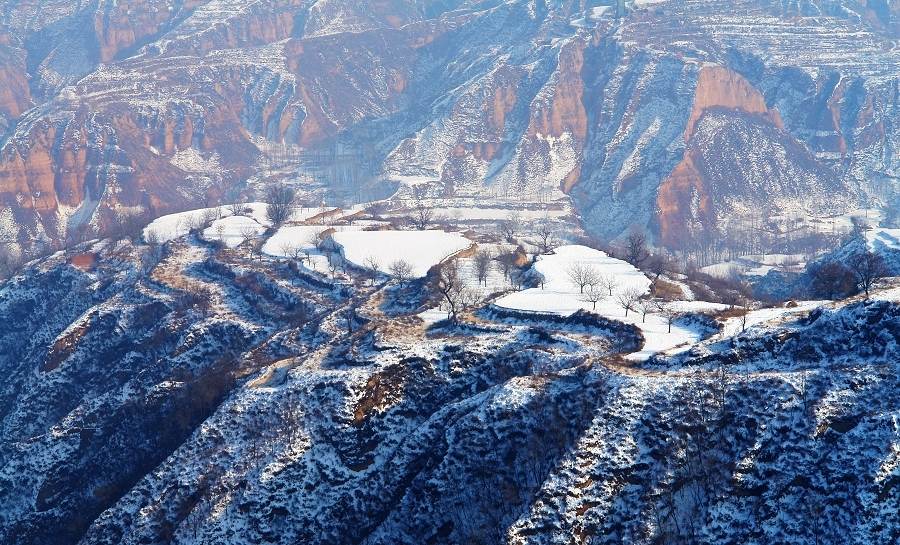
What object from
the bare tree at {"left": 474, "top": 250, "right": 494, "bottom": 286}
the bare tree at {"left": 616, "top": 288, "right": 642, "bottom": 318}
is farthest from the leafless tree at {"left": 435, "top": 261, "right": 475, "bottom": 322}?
the bare tree at {"left": 616, "top": 288, "right": 642, "bottom": 318}

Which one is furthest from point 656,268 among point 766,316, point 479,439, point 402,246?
point 479,439

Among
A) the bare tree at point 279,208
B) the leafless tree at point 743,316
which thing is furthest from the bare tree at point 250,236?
the leafless tree at point 743,316

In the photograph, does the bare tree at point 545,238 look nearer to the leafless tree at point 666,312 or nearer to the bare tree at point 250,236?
the leafless tree at point 666,312

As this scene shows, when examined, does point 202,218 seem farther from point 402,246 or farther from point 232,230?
point 402,246

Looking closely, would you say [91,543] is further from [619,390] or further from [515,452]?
[619,390]

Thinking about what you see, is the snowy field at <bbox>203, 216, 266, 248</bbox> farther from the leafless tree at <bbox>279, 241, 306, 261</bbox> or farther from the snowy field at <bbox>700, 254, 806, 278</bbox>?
the snowy field at <bbox>700, 254, 806, 278</bbox>

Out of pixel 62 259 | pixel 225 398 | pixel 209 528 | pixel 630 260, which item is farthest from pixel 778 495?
pixel 62 259
